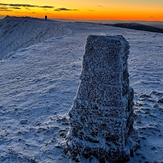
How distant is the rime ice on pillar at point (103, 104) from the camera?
3.51 m

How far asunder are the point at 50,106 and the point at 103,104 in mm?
3171

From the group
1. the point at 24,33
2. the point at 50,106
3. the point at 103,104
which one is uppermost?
the point at 103,104

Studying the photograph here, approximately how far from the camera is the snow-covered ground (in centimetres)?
446

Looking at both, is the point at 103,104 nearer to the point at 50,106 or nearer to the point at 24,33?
the point at 50,106

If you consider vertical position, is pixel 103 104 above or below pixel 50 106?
above

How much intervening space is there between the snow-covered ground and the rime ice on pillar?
330 millimetres

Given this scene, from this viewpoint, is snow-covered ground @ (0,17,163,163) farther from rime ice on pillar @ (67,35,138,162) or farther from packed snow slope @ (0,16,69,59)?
packed snow slope @ (0,16,69,59)

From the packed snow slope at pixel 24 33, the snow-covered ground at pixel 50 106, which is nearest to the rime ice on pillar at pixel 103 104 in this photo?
the snow-covered ground at pixel 50 106

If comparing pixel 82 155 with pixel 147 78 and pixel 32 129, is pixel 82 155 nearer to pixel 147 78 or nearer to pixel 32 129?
pixel 32 129

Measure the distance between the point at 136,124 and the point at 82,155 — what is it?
5.81ft

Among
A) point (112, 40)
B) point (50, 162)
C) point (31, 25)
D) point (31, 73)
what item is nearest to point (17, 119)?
point (50, 162)

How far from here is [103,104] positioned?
144 inches

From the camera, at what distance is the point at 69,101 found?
22.7 feet

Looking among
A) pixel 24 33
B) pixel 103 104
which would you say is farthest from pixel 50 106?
pixel 24 33
